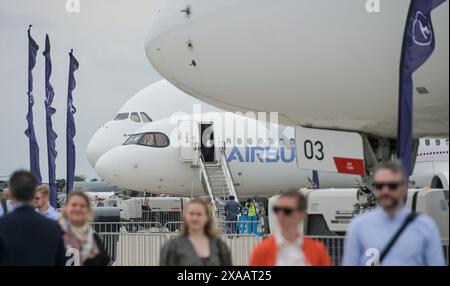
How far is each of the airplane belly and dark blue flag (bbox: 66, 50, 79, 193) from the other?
23.7 feet

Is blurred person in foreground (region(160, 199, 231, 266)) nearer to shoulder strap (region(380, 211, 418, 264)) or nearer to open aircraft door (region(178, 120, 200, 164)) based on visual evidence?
shoulder strap (region(380, 211, 418, 264))

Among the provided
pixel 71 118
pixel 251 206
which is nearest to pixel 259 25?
pixel 71 118

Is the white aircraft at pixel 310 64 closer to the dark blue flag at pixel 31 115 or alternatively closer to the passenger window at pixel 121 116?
the dark blue flag at pixel 31 115

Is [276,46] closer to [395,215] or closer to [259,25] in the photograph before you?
[259,25]

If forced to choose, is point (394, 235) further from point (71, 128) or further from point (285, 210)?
point (71, 128)

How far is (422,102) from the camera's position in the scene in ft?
32.4

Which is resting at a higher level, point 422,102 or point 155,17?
point 155,17

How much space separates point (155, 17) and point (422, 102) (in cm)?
415

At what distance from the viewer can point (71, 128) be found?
747 inches

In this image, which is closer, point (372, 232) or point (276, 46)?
point (372, 232)

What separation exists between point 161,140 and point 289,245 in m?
21.3

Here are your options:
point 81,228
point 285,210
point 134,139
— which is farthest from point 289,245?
point 134,139

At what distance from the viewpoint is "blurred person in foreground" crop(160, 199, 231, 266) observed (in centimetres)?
493
